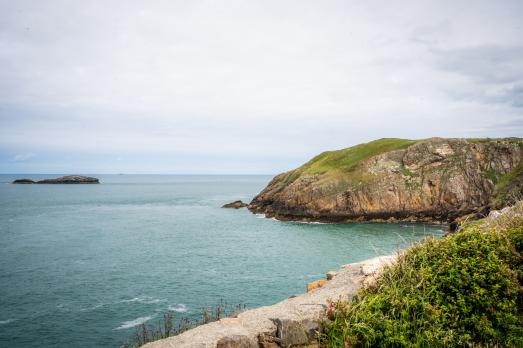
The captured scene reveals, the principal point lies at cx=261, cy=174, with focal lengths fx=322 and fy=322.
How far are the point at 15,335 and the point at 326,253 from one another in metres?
33.1

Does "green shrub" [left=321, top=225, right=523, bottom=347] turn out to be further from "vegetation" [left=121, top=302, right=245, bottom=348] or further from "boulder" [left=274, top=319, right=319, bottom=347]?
"vegetation" [left=121, top=302, right=245, bottom=348]

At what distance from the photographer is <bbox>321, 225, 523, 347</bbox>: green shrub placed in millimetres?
9586

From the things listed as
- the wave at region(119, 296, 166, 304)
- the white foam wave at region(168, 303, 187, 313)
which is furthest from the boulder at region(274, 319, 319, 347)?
the wave at region(119, 296, 166, 304)

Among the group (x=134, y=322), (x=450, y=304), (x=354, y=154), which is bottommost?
(x=134, y=322)

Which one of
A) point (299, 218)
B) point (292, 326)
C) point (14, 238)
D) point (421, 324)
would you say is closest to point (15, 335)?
point (292, 326)

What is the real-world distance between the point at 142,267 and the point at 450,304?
3446cm

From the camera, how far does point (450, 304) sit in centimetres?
1009

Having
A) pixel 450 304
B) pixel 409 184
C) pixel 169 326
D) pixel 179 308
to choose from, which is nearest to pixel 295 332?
pixel 450 304

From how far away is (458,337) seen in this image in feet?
31.9

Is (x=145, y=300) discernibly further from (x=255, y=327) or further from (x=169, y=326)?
(x=255, y=327)

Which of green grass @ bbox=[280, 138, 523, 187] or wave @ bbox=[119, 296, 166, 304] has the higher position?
green grass @ bbox=[280, 138, 523, 187]

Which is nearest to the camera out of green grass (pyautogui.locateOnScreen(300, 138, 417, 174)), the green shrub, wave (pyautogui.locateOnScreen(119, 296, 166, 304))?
the green shrub

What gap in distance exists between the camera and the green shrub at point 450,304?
9586mm

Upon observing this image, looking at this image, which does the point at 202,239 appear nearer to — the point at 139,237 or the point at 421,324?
the point at 139,237
